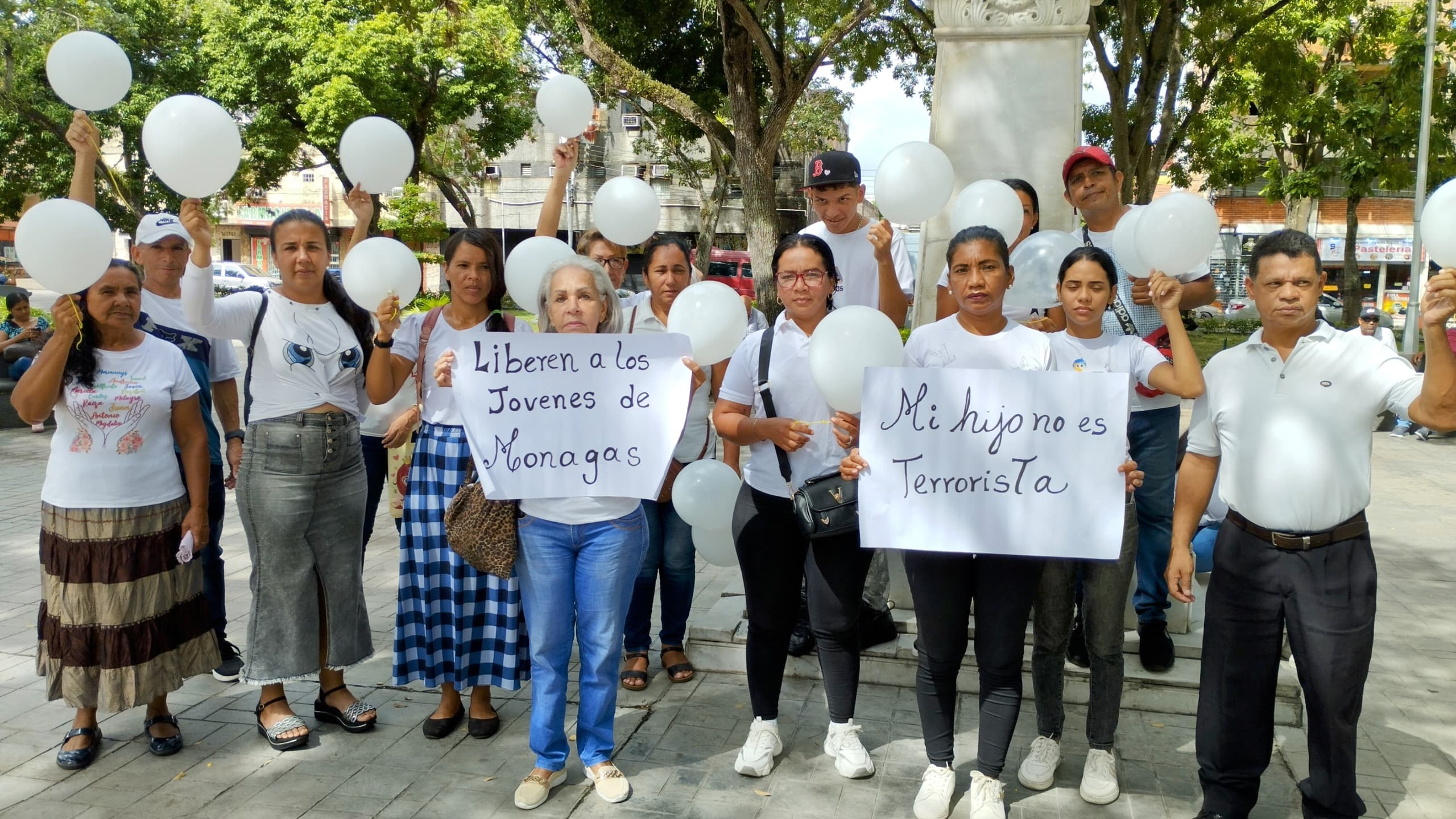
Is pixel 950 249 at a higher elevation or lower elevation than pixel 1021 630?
higher

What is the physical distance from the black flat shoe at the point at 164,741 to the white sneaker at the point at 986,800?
293 centimetres

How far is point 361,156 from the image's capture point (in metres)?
4.05

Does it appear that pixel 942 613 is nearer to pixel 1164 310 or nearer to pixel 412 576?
pixel 1164 310

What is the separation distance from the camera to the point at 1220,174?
22.0 meters

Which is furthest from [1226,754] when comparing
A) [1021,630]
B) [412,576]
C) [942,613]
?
[412,576]

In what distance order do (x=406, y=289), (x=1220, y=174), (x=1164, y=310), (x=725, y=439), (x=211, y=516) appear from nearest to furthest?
(x=1164, y=310)
(x=406, y=289)
(x=725, y=439)
(x=211, y=516)
(x=1220, y=174)

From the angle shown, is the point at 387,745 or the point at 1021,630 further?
the point at 387,745

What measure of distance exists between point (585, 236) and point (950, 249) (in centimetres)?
198

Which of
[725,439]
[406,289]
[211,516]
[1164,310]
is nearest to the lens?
[1164,310]

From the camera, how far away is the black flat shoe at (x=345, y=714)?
416 cm

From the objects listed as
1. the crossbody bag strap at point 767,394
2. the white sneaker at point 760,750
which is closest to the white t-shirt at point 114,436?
the crossbody bag strap at point 767,394

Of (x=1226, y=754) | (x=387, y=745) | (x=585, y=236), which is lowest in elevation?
(x=387, y=745)

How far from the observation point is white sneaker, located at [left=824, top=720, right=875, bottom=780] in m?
3.72

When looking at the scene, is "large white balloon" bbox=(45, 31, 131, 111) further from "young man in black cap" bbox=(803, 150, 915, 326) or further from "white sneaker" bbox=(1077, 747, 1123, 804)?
"white sneaker" bbox=(1077, 747, 1123, 804)
